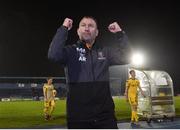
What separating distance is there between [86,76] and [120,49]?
0.87 ft

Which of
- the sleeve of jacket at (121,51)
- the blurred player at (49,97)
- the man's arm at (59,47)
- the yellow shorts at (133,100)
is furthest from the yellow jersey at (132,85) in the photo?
the man's arm at (59,47)

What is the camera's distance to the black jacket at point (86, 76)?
2.18m

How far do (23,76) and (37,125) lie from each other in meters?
1.11

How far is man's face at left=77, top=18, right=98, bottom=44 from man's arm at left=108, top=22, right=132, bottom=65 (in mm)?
98

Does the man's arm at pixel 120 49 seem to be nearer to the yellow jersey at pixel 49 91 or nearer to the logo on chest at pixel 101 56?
the logo on chest at pixel 101 56

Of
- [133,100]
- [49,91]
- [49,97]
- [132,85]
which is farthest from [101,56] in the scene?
[49,97]

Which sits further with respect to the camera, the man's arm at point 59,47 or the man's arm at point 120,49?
the man's arm at point 120,49

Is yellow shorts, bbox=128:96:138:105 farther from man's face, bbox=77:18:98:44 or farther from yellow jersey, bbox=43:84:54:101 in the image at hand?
man's face, bbox=77:18:98:44

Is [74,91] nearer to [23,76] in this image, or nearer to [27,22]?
[27,22]

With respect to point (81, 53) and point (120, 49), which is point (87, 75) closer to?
point (81, 53)

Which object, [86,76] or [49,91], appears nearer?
[86,76]

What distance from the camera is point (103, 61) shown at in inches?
88.0

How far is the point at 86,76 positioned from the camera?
2.21 m

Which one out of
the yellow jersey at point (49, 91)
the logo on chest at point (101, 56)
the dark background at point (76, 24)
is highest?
the dark background at point (76, 24)
